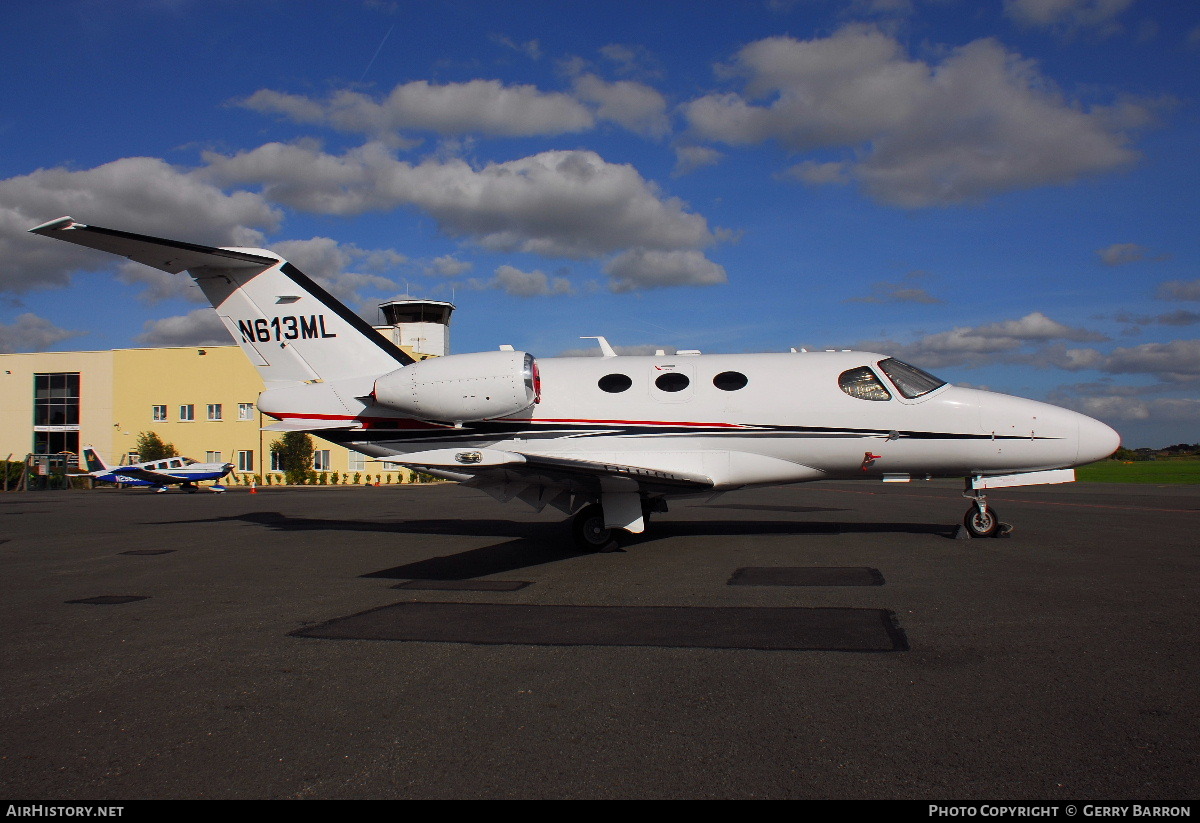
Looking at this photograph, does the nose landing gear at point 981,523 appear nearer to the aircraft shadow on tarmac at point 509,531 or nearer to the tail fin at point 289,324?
the aircraft shadow on tarmac at point 509,531

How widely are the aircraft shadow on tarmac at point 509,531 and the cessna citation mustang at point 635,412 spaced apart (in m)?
0.97

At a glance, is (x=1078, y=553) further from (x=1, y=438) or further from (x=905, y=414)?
(x=1, y=438)

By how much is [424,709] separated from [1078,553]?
32.9 ft

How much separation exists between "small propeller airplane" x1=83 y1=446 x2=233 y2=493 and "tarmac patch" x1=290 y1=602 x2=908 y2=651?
3546cm

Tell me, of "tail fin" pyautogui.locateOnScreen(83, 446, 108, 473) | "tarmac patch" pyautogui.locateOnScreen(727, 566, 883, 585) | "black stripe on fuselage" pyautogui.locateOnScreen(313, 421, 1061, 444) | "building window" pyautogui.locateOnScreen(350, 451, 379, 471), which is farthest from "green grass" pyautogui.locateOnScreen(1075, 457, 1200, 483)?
"tail fin" pyautogui.locateOnScreen(83, 446, 108, 473)

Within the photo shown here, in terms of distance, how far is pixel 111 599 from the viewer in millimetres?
9008

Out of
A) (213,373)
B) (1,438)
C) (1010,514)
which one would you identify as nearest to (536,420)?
(1010,514)

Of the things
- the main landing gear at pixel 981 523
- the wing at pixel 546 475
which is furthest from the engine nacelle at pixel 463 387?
the main landing gear at pixel 981 523

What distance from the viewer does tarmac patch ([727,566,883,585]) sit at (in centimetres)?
912

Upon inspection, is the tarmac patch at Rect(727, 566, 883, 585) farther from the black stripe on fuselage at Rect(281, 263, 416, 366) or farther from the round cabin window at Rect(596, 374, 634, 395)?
the black stripe on fuselage at Rect(281, 263, 416, 366)

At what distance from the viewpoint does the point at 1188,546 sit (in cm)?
1198

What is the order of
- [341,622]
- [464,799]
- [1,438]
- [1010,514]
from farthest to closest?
[1,438] → [1010,514] → [341,622] → [464,799]

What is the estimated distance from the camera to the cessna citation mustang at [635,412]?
1248 centimetres

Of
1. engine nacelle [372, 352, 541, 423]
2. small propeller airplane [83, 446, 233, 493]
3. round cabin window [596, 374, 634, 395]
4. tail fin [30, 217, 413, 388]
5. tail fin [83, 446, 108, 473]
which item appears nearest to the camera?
engine nacelle [372, 352, 541, 423]
